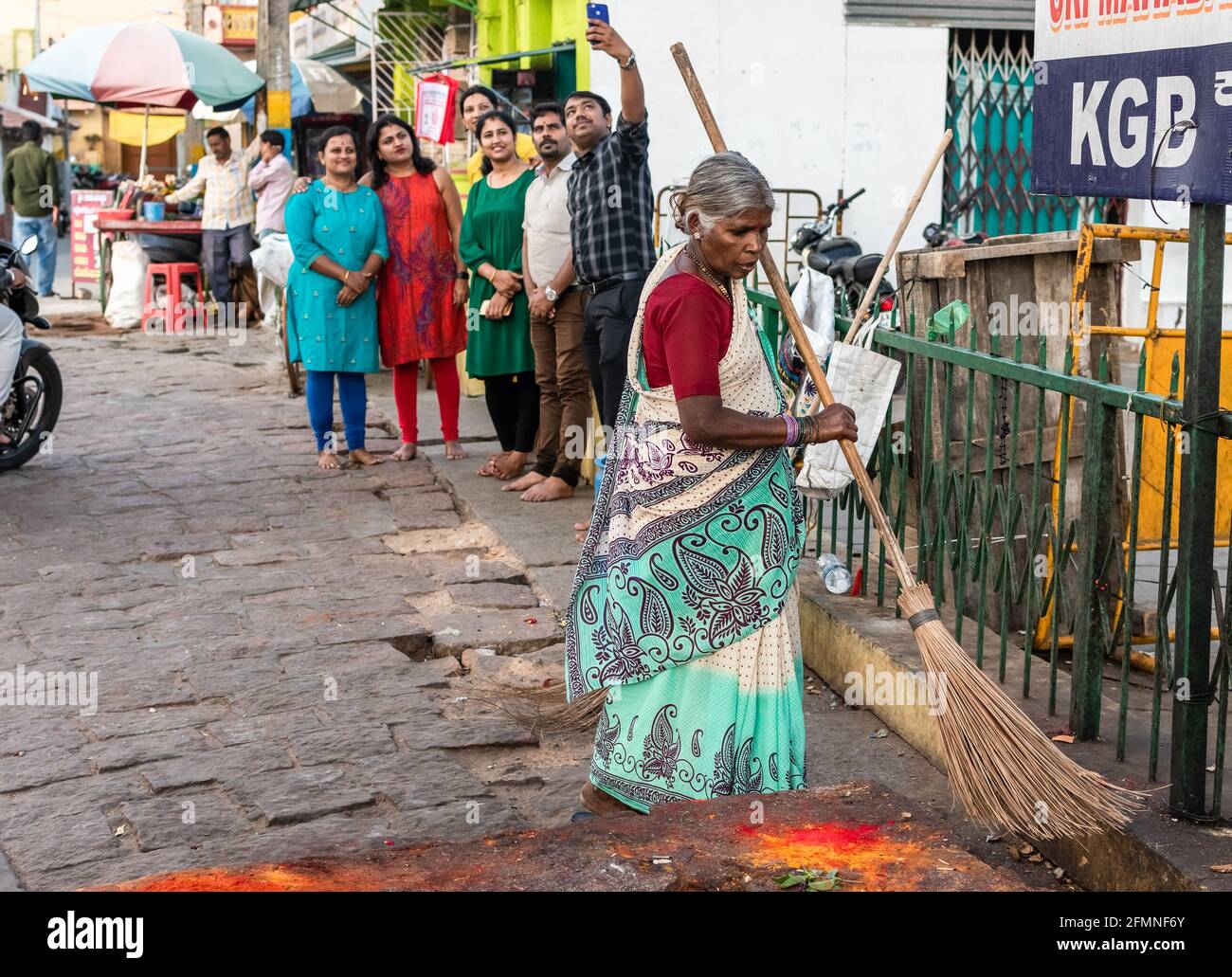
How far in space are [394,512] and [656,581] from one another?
4.00m

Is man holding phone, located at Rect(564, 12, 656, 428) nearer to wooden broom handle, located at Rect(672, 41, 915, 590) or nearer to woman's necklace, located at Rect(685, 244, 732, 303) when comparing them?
wooden broom handle, located at Rect(672, 41, 915, 590)

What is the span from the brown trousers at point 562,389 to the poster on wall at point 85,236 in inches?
424

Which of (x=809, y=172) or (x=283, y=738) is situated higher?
(x=809, y=172)

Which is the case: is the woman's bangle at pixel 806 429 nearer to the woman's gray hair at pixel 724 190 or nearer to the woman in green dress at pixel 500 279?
the woman's gray hair at pixel 724 190

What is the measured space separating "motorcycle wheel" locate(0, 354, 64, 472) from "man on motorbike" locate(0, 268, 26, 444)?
0.32 m

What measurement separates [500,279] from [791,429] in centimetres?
430

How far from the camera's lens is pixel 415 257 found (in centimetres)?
785

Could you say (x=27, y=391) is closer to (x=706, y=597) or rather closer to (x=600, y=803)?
(x=600, y=803)

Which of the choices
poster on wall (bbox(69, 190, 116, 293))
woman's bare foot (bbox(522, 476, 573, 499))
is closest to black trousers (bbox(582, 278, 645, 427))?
woman's bare foot (bbox(522, 476, 573, 499))

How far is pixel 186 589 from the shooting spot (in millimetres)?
6137

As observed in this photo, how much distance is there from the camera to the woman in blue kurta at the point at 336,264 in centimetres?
762
